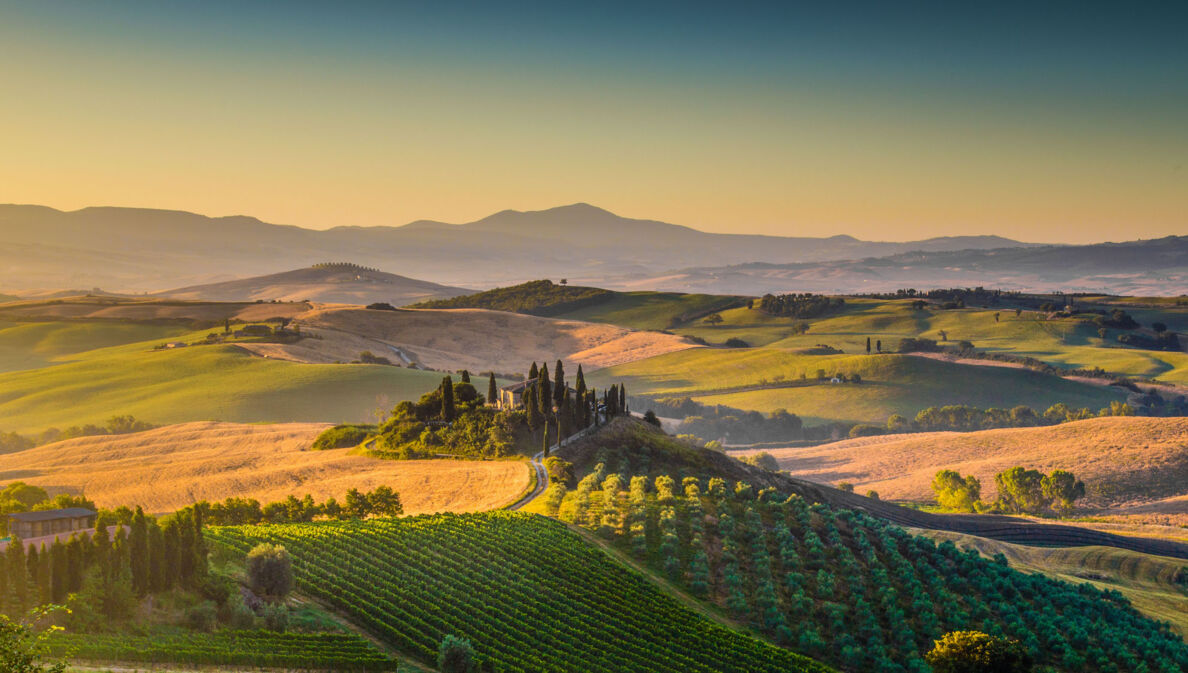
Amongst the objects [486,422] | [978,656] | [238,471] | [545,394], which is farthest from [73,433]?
[978,656]

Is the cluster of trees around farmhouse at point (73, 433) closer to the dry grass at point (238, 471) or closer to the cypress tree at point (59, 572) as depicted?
the dry grass at point (238, 471)

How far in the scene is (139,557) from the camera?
1460 inches

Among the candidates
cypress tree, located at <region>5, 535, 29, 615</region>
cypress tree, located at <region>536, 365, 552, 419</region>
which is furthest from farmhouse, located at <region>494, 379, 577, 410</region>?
cypress tree, located at <region>5, 535, 29, 615</region>

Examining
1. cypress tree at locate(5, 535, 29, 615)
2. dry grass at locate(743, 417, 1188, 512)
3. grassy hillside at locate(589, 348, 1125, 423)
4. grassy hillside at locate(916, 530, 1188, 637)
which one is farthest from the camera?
grassy hillside at locate(589, 348, 1125, 423)

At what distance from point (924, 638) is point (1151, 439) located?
8776 centimetres

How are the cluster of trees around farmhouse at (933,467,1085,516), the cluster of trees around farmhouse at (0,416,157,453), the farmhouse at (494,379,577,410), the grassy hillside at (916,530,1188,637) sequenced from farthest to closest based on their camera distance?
the cluster of trees around farmhouse at (0,416,157,453), the cluster of trees around farmhouse at (933,467,1085,516), the farmhouse at (494,379,577,410), the grassy hillside at (916,530,1188,637)

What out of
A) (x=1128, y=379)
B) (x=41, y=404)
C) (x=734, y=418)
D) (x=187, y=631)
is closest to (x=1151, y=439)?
(x=734, y=418)

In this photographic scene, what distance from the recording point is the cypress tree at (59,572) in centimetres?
3512

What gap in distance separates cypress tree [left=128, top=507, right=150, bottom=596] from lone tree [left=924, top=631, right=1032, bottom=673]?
35.4m

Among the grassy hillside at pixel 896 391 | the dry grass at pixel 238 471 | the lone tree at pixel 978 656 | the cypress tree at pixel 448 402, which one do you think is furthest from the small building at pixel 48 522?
the grassy hillside at pixel 896 391

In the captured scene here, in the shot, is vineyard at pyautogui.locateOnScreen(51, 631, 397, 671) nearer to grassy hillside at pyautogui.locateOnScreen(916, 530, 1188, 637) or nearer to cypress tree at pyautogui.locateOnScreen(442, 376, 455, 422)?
grassy hillside at pyautogui.locateOnScreen(916, 530, 1188, 637)

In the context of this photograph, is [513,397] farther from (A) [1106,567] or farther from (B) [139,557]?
(B) [139,557]

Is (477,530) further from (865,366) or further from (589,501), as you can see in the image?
(865,366)

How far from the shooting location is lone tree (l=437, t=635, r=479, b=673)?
3744cm
